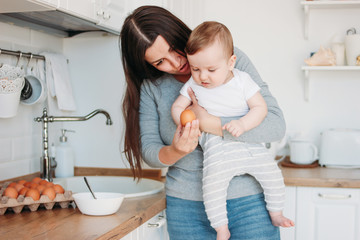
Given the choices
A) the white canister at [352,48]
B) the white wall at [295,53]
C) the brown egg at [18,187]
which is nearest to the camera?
the brown egg at [18,187]

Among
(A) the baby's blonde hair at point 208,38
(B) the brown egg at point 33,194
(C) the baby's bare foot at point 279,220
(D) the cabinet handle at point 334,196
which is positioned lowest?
(D) the cabinet handle at point 334,196

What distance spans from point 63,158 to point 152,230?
0.73 meters

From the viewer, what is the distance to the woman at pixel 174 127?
1472mm

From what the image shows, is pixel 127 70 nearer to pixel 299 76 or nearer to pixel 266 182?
pixel 266 182

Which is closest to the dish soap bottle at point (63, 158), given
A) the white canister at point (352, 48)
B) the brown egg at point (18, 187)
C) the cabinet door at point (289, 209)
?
the brown egg at point (18, 187)

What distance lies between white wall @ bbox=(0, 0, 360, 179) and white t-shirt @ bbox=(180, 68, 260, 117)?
0.78 metres

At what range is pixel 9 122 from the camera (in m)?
1.88

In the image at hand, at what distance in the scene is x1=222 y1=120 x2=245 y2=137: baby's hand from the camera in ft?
4.52

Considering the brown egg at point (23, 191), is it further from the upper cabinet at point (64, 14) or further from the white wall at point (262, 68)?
the white wall at point (262, 68)

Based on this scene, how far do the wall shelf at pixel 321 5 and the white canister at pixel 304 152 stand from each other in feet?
2.00

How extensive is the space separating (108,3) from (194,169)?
772 millimetres

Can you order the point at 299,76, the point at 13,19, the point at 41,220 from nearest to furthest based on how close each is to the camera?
the point at 41,220
the point at 13,19
the point at 299,76

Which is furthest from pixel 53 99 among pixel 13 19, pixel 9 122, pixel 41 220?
pixel 41 220

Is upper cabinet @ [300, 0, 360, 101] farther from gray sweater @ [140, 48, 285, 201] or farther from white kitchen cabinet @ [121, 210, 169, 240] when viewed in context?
white kitchen cabinet @ [121, 210, 169, 240]
